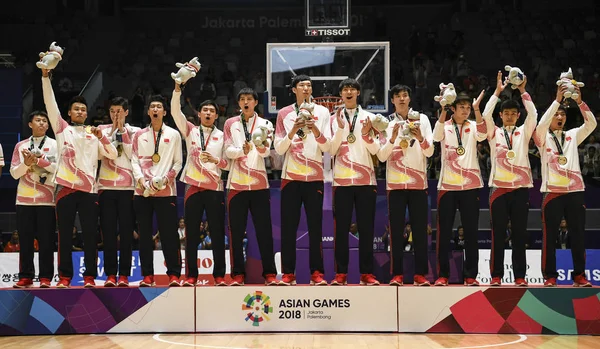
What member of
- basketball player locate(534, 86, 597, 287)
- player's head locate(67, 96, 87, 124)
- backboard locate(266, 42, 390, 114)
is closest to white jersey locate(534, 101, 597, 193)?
basketball player locate(534, 86, 597, 287)

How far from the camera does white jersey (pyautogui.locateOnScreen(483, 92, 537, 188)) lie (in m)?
7.37

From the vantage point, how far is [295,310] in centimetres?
716

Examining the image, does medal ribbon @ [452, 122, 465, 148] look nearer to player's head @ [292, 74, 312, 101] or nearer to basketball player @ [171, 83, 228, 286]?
player's head @ [292, 74, 312, 101]

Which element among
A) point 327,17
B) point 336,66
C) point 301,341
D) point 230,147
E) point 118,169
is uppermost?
point 327,17

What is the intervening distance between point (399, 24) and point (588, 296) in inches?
510

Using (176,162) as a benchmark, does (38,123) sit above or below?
above

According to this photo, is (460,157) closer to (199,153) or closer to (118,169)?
(199,153)

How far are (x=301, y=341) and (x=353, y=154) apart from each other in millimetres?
1896

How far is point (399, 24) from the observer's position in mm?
18969

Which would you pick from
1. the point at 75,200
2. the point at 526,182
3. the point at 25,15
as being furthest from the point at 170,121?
the point at 526,182

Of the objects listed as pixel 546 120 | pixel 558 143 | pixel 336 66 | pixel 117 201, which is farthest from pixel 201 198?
pixel 558 143

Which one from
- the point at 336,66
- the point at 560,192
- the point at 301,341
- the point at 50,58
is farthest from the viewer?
the point at 336,66

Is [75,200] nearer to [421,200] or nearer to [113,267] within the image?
[113,267]

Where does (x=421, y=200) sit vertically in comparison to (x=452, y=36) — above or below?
below
